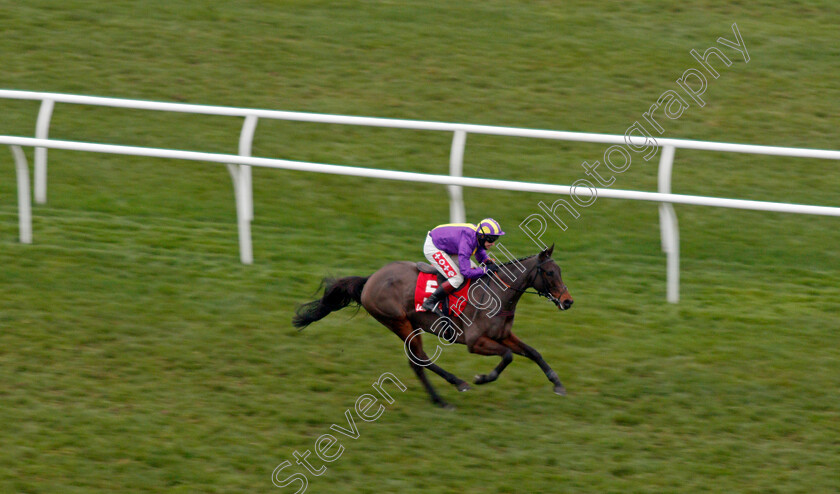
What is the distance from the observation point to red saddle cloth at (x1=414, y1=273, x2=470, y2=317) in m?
5.59

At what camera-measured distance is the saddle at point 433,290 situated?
5.59 m

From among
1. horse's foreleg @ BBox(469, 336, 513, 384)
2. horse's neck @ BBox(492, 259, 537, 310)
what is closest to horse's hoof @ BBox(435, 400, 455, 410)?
horse's foreleg @ BBox(469, 336, 513, 384)

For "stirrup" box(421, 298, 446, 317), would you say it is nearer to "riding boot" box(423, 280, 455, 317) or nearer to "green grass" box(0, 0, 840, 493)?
"riding boot" box(423, 280, 455, 317)

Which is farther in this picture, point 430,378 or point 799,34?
point 799,34

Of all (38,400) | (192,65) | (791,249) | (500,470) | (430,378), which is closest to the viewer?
(500,470)

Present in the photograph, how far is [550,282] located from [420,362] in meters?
0.90

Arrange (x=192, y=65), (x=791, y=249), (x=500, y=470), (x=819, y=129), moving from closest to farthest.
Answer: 1. (x=500, y=470)
2. (x=791, y=249)
3. (x=819, y=129)
4. (x=192, y=65)

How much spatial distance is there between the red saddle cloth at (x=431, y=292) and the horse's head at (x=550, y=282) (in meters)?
0.42

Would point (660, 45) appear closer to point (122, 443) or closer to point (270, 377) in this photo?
point (270, 377)

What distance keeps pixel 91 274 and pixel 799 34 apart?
7854mm

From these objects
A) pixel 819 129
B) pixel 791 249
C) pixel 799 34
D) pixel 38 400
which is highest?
pixel 799 34

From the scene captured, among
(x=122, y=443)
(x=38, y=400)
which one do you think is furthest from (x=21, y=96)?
(x=122, y=443)

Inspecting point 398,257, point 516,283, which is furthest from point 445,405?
point 398,257

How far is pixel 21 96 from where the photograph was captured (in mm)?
7383
